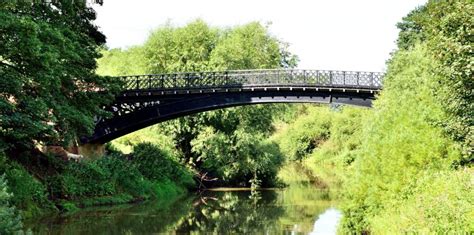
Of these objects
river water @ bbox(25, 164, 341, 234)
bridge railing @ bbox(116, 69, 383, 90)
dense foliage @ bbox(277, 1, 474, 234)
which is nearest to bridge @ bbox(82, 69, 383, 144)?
bridge railing @ bbox(116, 69, 383, 90)

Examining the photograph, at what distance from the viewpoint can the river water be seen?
20.6 meters

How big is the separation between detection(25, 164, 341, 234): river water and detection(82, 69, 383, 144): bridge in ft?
16.6

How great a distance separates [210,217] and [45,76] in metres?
10.0

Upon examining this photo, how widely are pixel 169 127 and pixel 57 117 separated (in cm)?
1865


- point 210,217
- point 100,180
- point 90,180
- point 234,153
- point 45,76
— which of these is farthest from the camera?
point 234,153

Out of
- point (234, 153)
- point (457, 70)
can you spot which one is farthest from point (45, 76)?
point (234, 153)

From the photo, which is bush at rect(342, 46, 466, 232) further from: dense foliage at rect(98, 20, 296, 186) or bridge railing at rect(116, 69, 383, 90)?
dense foliage at rect(98, 20, 296, 186)

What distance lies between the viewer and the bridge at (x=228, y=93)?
1266 inches

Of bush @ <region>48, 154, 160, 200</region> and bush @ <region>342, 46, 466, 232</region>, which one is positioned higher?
bush @ <region>342, 46, 466, 232</region>

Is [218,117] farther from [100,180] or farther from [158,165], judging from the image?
[100,180]

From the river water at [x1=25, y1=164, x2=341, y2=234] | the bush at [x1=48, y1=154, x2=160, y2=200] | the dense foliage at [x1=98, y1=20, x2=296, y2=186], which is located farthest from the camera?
the dense foliage at [x1=98, y1=20, x2=296, y2=186]

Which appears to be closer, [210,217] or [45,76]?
[45,76]

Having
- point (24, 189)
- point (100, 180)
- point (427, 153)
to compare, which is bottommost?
point (100, 180)

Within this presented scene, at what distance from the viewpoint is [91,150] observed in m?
35.3
